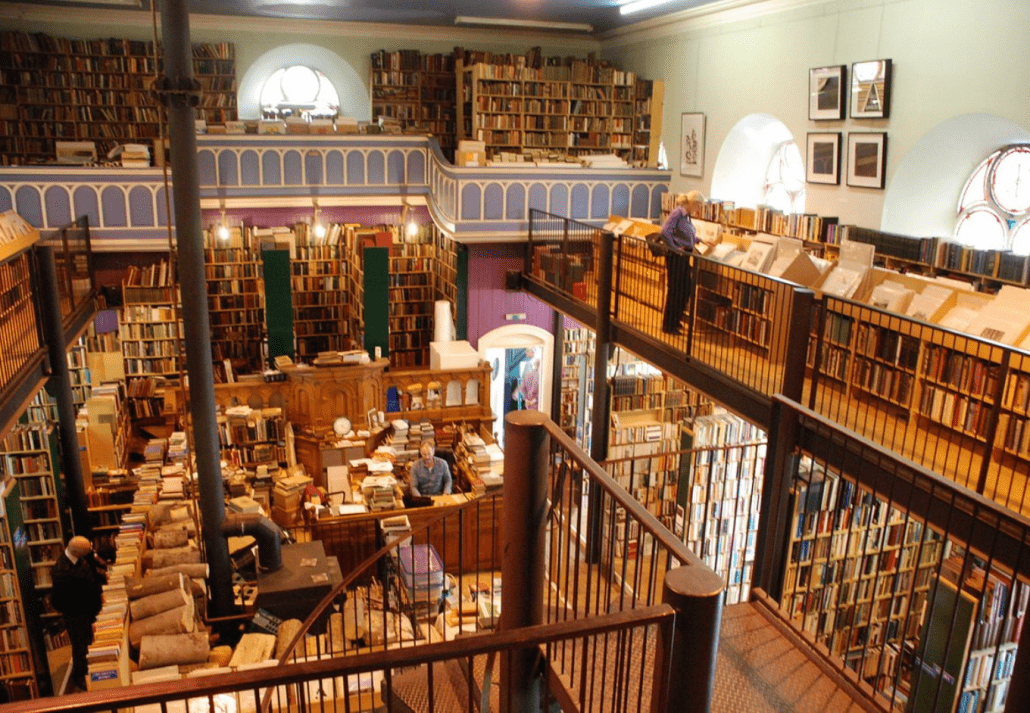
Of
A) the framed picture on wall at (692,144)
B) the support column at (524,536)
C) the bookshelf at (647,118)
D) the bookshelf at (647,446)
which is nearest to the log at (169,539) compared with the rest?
the bookshelf at (647,446)

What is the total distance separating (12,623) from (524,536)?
632 cm

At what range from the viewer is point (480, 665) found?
3.99 metres

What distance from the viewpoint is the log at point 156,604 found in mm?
6051

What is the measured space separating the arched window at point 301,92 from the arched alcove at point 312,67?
0.11 meters

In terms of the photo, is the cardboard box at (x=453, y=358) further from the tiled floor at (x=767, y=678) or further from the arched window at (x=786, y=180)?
the tiled floor at (x=767, y=678)

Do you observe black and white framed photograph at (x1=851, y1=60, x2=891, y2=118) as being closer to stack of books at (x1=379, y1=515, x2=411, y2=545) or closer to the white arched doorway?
the white arched doorway

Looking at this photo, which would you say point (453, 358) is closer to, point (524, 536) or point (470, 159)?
point (470, 159)

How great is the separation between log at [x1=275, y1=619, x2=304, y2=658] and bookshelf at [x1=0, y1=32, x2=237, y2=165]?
30.8ft

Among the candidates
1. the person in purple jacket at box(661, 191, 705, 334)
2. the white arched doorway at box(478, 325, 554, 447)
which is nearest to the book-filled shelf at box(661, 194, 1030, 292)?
the person in purple jacket at box(661, 191, 705, 334)

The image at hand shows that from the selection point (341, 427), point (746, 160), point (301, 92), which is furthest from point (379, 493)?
point (301, 92)

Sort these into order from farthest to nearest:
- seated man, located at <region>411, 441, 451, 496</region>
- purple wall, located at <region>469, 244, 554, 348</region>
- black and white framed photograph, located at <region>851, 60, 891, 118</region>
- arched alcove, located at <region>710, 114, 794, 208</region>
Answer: purple wall, located at <region>469, 244, 554, 348</region>
arched alcove, located at <region>710, 114, 794, 208</region>
seated man, located at <region>411, 441, 451, 496</region>
black and white framed photograph, located at <region>851, 60, 891, 118</region>

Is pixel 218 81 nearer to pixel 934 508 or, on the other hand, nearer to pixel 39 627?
pixel 39 627

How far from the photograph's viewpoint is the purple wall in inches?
464

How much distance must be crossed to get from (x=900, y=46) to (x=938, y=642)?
6077 mm
